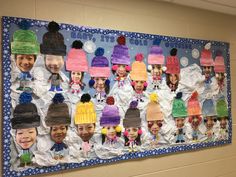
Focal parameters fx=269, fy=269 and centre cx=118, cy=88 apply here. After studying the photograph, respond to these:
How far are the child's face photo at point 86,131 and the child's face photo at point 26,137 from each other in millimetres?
262

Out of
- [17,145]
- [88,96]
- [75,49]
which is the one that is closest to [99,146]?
[88,96]

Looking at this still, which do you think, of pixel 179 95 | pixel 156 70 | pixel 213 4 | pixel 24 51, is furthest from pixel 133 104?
pixel 213 4

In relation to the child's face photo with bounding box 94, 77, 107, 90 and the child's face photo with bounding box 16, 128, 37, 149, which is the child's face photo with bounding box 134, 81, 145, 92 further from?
the child's face photo with bounding box 16, 128, 37, 149

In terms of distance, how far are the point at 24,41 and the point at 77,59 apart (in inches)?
12.4

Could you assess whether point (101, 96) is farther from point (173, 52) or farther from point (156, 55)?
point (173, 52)

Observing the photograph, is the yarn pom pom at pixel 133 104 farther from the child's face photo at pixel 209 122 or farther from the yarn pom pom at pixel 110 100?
the child's face photo at pixel 209 122

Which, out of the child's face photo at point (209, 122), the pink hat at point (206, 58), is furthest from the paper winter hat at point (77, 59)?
the child's face photo at point (209, 122)

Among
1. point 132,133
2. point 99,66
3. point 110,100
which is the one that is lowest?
point 132,133

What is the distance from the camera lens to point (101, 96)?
1671mm

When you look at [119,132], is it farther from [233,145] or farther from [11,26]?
[233,145]

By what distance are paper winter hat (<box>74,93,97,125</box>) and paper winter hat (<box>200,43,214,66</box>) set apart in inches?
38.7

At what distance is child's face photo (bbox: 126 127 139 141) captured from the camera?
175 cm

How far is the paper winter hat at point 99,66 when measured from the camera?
165cm

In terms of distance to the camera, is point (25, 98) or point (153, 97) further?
point (153, 97)
